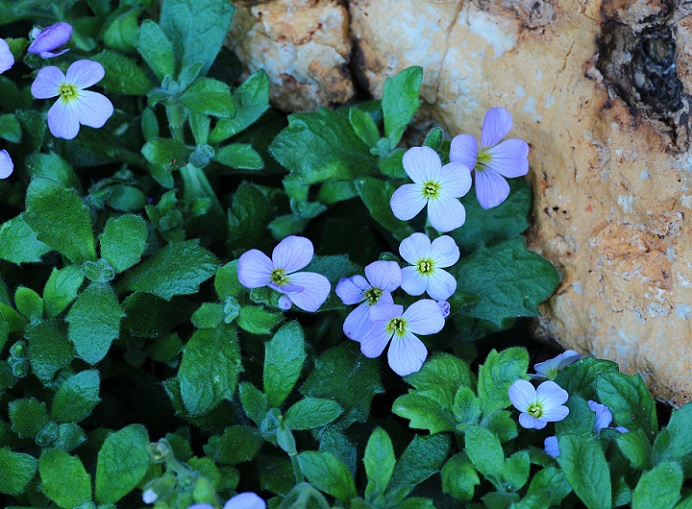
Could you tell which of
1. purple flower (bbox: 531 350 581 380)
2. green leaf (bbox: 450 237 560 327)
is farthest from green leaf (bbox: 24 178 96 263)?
purple flower (bbox: 531 350 581 380)

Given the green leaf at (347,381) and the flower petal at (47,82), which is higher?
the flower petal at (47,82)

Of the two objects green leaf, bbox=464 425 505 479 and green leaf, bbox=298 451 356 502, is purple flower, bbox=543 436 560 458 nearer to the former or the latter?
green leaf, bbox=464 425 505 479

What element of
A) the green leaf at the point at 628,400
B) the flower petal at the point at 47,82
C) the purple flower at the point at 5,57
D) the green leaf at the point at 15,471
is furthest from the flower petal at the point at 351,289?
the purple flower at the point at 5,57

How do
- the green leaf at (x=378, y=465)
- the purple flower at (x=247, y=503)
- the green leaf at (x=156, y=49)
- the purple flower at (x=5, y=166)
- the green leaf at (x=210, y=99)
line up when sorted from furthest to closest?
1. the green leaf at (x=156, y=49)
2. the green leaf at (x=210, y=99)
3. the purple flower at (x=5, y=166)
4. the green leaf at (x=378, y=465)
5. the purple flower at (x=247, y=503)

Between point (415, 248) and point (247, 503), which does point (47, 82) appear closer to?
point (415, 248)

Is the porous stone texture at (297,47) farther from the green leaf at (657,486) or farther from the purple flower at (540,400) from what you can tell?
the green leaf at (657,486)

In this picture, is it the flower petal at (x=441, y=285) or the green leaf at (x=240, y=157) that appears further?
the green leaf at (x=240, y=157)

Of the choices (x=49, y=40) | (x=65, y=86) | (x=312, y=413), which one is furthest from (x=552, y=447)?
(x=49, y=40)
